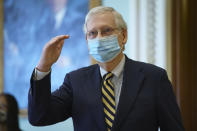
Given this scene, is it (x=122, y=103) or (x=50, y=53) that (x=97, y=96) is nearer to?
(x=122, y=103)

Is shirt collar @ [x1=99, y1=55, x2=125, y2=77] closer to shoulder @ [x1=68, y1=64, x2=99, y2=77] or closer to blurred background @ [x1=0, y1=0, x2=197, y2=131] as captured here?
shoulder @ [x1=68, y1=64, x2=99, y2=77]

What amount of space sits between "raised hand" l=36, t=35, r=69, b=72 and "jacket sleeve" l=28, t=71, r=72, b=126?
0.06 meters

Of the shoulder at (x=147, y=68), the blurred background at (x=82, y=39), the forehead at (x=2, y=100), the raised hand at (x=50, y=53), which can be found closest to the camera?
the raised hand at (x=50, y=53)

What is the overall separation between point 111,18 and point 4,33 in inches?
77.5

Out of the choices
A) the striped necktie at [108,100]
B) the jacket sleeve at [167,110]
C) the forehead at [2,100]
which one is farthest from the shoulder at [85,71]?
the forehead at [2,100]

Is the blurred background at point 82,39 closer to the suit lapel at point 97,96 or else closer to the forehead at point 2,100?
the forehead at point 2,100

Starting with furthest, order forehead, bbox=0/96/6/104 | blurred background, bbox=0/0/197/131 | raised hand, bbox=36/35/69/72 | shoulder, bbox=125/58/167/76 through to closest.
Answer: forehead, bbox=0/96/6/104, blurred background, bbox=0/0/197/131, shoulder, bbox=125/58/167/76, raised hand, bbox=36/35/69/72

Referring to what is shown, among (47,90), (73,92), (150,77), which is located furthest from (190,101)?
(47,90)

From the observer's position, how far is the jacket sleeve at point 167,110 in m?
1.40

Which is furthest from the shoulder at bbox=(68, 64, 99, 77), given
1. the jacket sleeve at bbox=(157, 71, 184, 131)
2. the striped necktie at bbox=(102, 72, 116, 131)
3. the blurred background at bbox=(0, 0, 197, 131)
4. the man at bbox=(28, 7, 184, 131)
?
the blurred background at bbox=(0, 0, 197, 131)

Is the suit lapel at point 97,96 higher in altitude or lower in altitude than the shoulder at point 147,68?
lower

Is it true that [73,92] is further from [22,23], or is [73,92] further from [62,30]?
[22,23]

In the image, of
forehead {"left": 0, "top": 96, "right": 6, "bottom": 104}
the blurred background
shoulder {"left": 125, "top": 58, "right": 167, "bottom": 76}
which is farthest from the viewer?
forehead {"left": 0, "top": 96, "right": 6, "bottom": 104}

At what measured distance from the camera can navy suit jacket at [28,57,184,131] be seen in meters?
1.39
